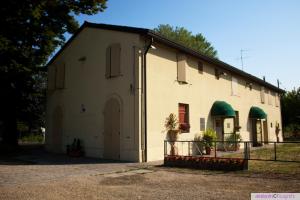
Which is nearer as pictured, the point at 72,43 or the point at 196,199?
the point at 196,199

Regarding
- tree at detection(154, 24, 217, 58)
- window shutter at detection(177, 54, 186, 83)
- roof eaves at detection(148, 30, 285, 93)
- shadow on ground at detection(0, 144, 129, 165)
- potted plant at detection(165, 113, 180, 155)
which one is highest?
tree at detection(154, 24, 217, 58)

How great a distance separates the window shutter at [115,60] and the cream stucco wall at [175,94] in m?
1.65

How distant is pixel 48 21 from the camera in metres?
19.2

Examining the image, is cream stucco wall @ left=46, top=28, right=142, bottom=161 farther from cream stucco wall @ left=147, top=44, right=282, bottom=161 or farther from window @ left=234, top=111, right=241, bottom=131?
window @ left=234, top=111, right=241, bottom=131

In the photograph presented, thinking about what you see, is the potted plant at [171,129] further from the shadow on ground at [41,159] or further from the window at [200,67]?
the window at [200,67]

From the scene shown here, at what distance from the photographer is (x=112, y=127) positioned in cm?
1482

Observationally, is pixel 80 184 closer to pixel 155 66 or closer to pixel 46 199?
pixel 46 199

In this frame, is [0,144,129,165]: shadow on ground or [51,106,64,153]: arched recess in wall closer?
[0,144,129,165]: shadow on ground

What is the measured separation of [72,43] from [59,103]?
408 centimetres

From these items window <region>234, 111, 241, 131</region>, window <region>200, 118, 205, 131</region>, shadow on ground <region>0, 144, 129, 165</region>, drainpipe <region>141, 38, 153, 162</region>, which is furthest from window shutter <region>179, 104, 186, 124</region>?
window <region>234, 111, 241, 131</region>

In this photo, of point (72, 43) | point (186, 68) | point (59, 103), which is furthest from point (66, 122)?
point (186, 68)

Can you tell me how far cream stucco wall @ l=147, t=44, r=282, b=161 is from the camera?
1423 cm

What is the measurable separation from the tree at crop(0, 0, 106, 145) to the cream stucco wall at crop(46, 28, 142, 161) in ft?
4.84

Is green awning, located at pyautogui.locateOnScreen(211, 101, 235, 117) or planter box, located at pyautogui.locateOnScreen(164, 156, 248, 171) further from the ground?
green awning, located at pyautogui.locateOnScreen(211, 101, 235, 117)
